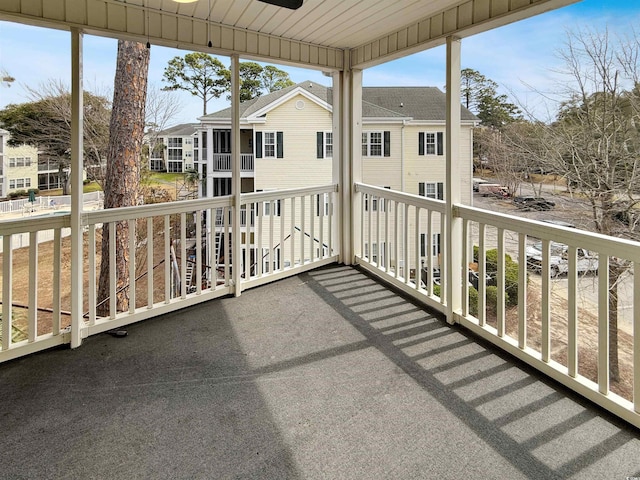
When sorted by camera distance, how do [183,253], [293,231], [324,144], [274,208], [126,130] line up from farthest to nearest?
[324,144]
[293,231]
[274,208]
[126,130]
[183,253]

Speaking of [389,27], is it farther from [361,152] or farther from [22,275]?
[22,275]

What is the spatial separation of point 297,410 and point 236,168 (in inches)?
91.9

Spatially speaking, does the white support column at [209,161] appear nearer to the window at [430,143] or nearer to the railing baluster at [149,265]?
the railing baluster at [149,265]

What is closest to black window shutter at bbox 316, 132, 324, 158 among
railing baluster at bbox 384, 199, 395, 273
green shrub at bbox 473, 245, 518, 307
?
railing baluster at bbox 384, 199, 395, 273

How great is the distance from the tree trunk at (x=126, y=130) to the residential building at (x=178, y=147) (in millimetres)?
478

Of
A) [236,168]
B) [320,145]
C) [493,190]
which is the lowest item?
[493,190]

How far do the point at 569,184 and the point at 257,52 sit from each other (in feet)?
9.15

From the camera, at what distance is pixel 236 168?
3.73 meters

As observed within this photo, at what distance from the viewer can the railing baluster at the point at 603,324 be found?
6.79ft

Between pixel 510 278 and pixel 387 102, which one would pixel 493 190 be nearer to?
pixel 510 278

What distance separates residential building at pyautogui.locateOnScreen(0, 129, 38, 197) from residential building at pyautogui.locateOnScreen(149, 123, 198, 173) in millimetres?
1059

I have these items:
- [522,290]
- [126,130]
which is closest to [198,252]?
[126,130]

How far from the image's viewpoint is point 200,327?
3.17 meters

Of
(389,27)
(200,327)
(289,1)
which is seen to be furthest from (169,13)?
(200,327)
